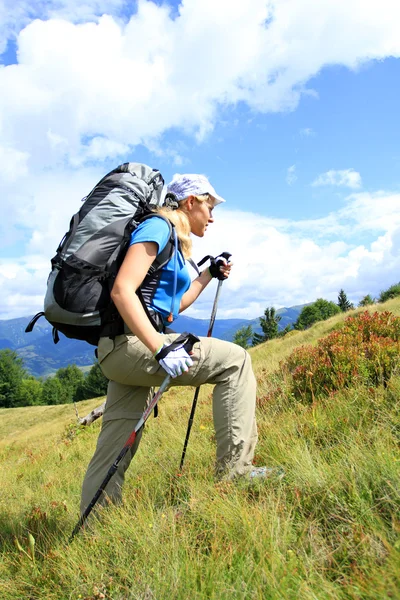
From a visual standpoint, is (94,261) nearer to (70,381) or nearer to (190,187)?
(190,187)

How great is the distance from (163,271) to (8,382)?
293ft

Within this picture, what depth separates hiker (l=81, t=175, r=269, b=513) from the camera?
8.80 feet

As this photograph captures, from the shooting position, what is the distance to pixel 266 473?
2.82 meters

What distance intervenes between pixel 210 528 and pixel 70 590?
82 cm

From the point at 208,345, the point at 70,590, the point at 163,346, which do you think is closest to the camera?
the point at 70,590

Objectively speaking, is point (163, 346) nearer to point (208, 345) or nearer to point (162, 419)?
point (208, 345)

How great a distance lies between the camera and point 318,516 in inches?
90.9

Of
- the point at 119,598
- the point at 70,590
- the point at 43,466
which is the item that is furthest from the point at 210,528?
the point at 43,466

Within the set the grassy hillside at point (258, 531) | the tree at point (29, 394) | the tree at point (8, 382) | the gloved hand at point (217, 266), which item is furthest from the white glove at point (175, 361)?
the tree at point (29, 394)

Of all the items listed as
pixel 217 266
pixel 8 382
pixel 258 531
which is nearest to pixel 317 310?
pixel 8 382

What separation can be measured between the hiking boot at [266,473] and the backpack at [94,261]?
4.39ft

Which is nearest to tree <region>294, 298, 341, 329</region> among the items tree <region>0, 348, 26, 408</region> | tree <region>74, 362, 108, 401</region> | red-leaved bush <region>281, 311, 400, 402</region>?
tree <region>74, 362, 108, 401</region>

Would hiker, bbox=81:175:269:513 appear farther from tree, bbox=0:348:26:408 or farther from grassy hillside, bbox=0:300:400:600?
tree, bbox=0:348:26:408

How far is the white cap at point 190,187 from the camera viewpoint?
3.38 meters
